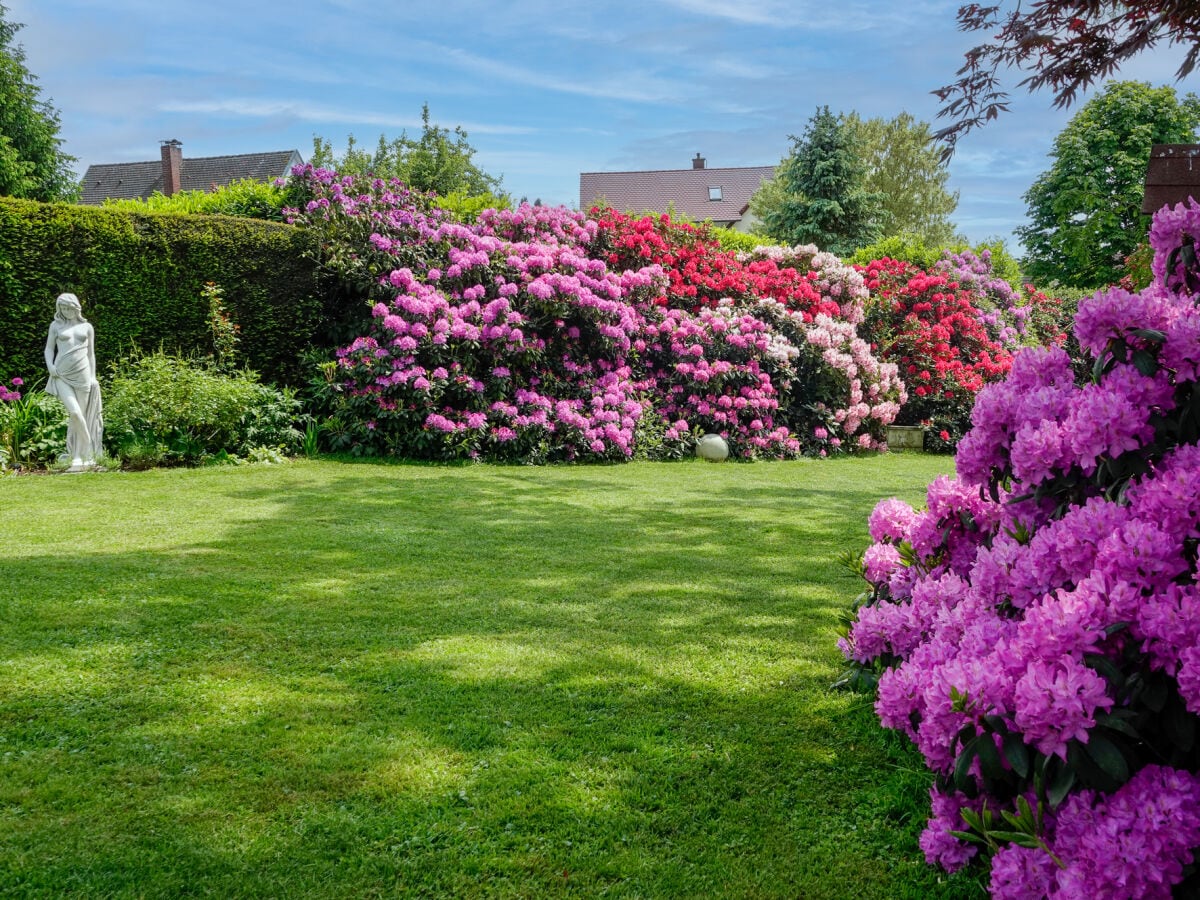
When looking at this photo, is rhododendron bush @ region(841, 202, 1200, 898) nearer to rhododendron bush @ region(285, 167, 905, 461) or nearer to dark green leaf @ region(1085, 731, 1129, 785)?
dark green leaf @ region(1085, 731, 1129, 785)

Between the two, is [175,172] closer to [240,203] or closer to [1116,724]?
[240,203]

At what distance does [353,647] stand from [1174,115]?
1437 inches

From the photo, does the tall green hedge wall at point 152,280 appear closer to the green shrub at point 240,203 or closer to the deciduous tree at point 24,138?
the green shrub at point 240,203

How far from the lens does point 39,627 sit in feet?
12.9

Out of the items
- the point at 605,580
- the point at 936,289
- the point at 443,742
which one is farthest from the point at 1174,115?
the point at 443,742

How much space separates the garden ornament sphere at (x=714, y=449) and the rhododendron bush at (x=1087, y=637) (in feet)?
27.9

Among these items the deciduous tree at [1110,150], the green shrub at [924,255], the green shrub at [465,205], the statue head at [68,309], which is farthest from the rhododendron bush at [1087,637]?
the deciduous tree at [1110,150]

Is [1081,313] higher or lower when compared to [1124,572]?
higher

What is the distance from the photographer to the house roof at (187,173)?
3919 cm

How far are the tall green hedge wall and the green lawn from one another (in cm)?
491

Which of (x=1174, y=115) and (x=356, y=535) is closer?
(x=356, y=535)

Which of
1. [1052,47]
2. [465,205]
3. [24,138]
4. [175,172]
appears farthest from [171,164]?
[1052,47]

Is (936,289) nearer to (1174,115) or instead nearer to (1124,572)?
(1124,572)

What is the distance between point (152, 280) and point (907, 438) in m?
10.9
